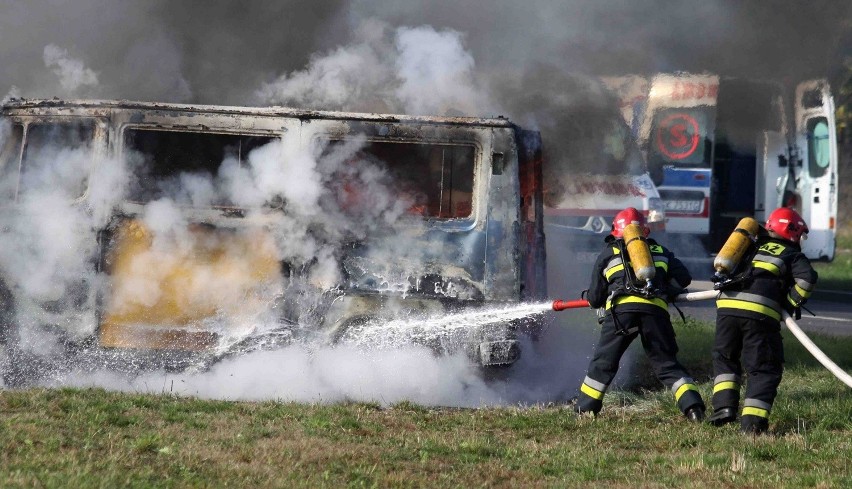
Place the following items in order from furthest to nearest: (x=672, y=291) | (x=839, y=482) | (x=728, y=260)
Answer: (x=672, y=291), (x=728, y=260), (x=839, y=482)

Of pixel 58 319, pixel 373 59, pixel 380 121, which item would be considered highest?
pixel 373 59

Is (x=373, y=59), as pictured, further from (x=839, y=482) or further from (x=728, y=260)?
(x=839, y=482)

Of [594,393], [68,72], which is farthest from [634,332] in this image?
[68,72]

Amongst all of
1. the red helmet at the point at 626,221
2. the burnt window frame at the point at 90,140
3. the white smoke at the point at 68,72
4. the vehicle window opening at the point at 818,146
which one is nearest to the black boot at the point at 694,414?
the red helmet at the point at 626,221

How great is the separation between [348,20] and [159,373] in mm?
4208

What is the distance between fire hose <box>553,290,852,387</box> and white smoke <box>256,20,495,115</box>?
6.03 feet

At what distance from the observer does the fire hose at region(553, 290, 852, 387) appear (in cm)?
660

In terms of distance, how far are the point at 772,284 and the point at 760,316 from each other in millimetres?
215

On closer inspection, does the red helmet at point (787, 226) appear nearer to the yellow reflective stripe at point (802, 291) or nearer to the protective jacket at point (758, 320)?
the protective jacket at point (758, 320)

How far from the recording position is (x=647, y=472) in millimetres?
5469

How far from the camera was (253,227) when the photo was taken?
757 cm

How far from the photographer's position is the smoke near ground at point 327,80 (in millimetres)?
7512

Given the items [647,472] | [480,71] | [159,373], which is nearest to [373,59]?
[480,71]

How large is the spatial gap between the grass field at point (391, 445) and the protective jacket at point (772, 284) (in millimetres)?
698
